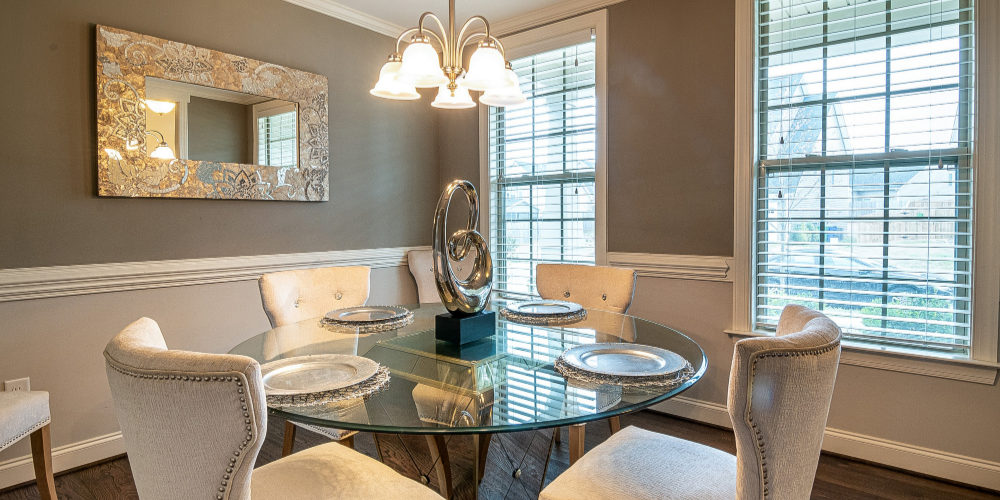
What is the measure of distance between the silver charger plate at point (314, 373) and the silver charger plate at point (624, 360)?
521 millimetres

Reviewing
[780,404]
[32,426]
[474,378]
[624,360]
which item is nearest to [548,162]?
[624,360]

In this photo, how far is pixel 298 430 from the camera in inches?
116

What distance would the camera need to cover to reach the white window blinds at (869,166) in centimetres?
223

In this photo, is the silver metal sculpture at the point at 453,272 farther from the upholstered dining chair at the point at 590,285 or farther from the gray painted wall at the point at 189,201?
the gray painted wall at the point at 189,201

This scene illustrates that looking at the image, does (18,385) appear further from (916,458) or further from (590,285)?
(916,458)

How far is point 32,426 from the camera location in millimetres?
1898

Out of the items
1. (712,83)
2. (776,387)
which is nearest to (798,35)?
(712,83)

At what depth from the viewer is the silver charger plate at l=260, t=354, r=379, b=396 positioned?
119 cm

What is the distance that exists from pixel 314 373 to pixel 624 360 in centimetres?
79

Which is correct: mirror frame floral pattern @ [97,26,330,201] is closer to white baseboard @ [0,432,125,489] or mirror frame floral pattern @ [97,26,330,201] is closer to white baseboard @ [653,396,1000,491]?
white baseboard @ [0,432,125,489]

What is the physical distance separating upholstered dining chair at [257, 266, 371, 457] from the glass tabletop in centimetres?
31

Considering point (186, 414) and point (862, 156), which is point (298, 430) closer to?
point (186, 414)

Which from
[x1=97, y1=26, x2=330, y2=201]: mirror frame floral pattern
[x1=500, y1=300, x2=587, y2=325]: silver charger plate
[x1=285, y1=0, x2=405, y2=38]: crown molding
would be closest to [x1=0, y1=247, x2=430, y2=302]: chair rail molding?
[x1=97, y1=26, x2=330, y2=201]: mirror frame floral pattern

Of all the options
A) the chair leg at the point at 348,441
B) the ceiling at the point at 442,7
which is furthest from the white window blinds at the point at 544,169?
the chair leg at the point at 348,441
